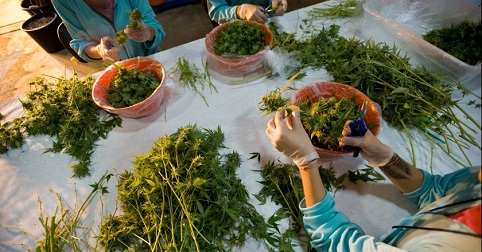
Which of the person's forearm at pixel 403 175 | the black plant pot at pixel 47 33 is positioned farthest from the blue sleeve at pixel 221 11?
the black plant pot at pixel 47 33

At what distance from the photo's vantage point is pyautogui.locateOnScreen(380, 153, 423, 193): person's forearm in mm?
983

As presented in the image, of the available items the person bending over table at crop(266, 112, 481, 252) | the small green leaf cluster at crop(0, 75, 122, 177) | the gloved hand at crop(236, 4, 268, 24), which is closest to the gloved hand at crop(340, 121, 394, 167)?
the person bending over table at crop(266, 112, 481, 252)

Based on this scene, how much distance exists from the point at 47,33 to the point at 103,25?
1794 mm

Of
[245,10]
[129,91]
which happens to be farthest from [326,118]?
[245,10]

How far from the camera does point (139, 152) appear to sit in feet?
4.23

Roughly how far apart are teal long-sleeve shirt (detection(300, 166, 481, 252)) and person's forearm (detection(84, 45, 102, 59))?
1714mm

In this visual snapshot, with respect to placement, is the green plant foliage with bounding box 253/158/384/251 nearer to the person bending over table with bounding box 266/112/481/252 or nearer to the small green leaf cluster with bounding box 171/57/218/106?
the person bending over table with bounding box 266/112/481/252

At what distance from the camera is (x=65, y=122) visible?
1363mm

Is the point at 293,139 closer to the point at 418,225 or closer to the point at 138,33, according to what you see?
the point at 418,225

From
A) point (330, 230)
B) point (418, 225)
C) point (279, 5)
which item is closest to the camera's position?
point (418, 225)

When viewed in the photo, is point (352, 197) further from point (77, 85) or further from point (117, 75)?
point (77, 85)

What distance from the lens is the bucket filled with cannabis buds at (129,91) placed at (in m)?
1.28

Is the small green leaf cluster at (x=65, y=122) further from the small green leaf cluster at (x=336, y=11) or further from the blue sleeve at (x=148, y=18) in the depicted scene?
the small green leaf cluster at (x=336, y=11)

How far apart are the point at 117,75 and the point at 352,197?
136cm
